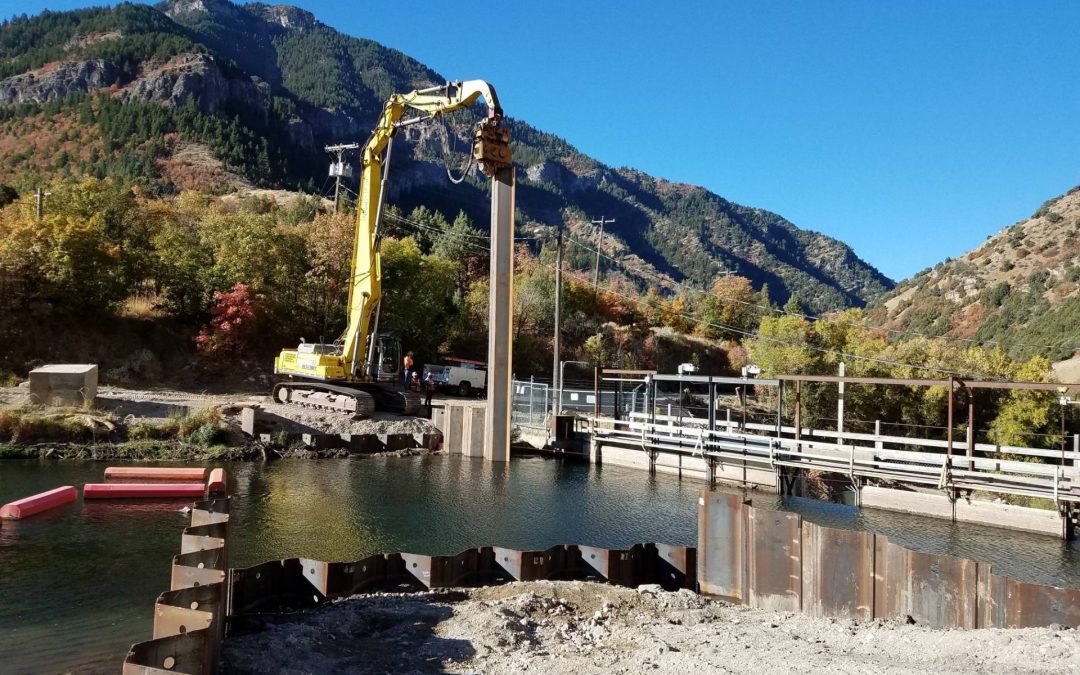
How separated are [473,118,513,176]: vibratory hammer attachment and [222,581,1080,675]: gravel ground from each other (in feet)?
39.3

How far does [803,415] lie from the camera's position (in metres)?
34.5

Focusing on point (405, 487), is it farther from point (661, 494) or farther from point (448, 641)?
point (448, 641)

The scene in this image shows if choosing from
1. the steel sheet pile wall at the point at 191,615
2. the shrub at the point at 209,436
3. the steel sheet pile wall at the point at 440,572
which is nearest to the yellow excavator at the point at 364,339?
the shrub at the point at 209,436

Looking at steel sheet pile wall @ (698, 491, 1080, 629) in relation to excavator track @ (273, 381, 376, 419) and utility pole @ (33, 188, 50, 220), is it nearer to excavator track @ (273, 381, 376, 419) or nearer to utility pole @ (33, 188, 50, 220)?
excavator track @ (273, 381, 376, 419)

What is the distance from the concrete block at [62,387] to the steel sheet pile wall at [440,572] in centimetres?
1773

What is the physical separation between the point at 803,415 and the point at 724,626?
2749 cm

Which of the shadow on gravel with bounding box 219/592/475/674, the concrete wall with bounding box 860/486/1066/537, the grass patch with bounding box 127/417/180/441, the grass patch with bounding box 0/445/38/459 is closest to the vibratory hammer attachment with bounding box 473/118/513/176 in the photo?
the shadow on gravel with bounding box 219/592/475/674

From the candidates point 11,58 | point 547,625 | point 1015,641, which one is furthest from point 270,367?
point 11,58

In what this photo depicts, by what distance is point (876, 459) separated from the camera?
20.1 meters

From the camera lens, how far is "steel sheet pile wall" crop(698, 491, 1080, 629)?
8.33 metres

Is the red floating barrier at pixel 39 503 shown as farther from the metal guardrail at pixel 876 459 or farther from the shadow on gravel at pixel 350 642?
the metal guardrail at pixel 876 459

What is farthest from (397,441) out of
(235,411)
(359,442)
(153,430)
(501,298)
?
(501,298)

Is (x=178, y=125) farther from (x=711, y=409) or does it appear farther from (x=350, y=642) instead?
(x=350, y=642)

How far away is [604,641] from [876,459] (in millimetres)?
14389
